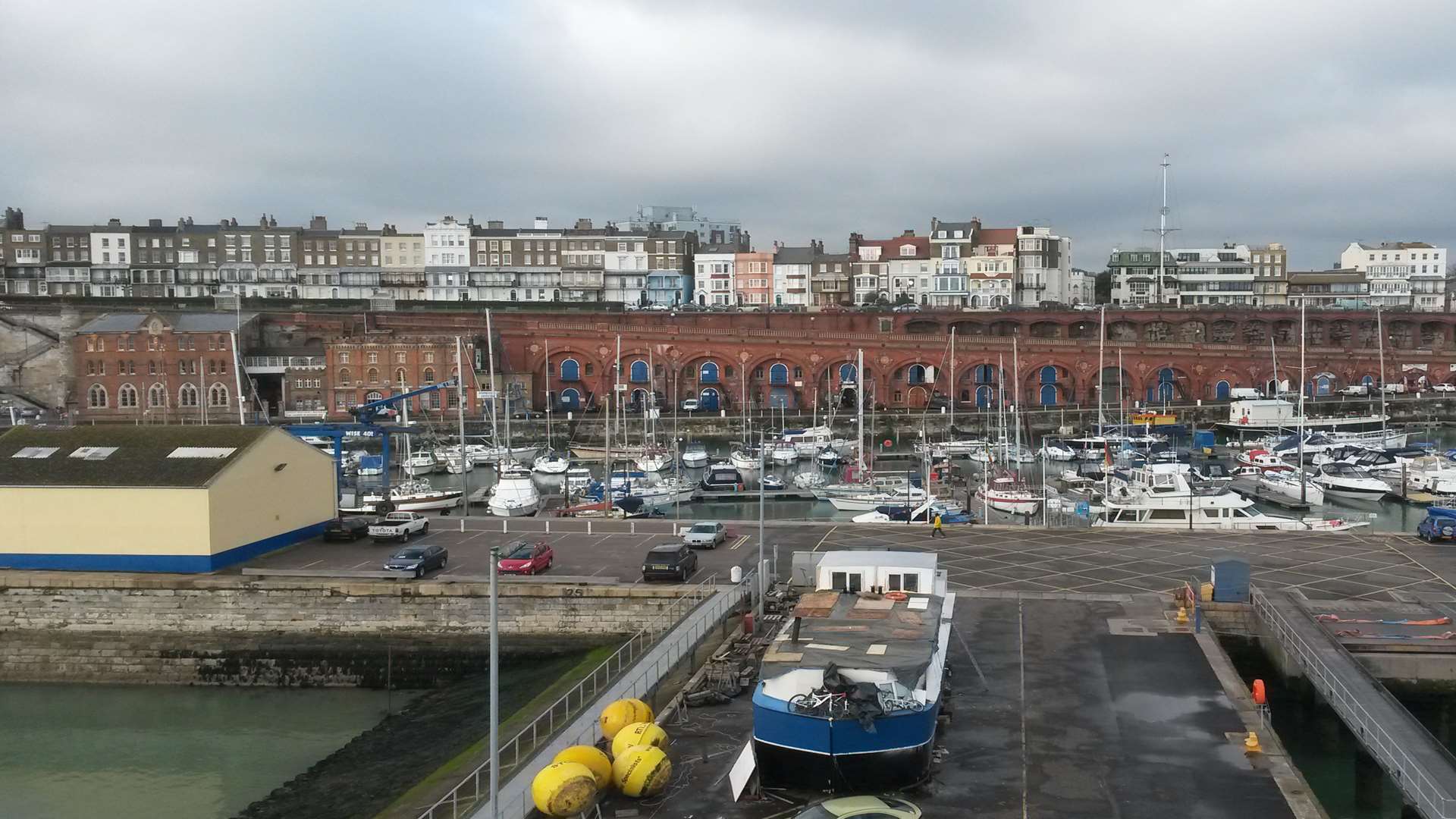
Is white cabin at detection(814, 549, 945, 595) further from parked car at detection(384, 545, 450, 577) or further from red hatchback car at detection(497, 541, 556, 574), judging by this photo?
parked car at detection(384, 545, 450, 577)

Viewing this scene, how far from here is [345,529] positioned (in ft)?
106

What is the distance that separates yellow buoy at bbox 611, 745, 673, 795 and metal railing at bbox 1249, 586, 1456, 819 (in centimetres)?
877

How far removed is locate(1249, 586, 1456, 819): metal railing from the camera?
43.2 feet

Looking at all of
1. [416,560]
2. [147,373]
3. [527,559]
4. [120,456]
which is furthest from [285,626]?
[147,373]

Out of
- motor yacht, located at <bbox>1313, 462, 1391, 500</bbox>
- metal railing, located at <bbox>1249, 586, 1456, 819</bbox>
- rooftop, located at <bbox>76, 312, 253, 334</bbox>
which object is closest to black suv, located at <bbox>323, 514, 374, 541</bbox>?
metal railing, located at <bbox>1249, 586, 1456, 819</bbox>

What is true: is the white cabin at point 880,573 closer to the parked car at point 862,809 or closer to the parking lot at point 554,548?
the parked car at point 862,809

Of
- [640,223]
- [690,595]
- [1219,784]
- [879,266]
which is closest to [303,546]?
[690,595]

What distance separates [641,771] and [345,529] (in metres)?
20.5

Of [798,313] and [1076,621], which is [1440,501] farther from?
[798,313]

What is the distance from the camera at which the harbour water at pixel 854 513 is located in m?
44.8

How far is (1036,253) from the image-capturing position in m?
111

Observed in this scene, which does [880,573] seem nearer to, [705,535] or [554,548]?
[705,535]

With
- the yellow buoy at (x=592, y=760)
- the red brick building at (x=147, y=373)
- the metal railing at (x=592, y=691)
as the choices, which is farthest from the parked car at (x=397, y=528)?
the red brick building at (x=147, y=373)

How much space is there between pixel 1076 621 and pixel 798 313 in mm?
76927
